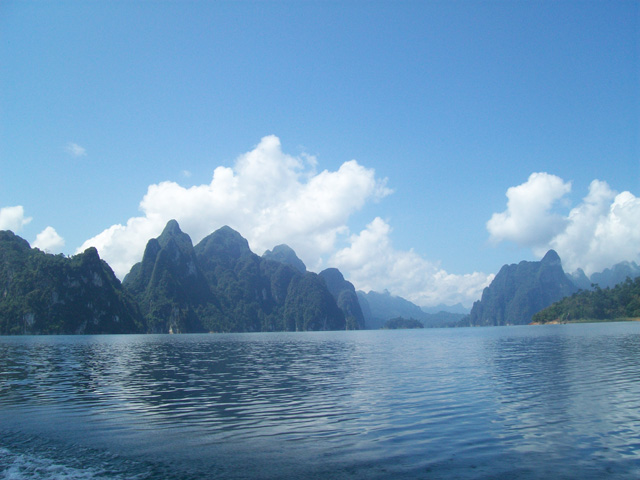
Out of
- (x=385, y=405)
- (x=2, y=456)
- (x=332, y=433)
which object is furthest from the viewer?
(x=385, y=405)

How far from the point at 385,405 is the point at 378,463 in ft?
29.7

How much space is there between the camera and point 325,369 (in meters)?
39.7

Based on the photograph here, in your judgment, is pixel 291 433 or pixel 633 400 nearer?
pixel 291 433

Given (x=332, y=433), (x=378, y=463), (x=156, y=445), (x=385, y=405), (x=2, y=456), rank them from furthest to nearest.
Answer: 1. (x=385, y=405)
2. (x=332, y=433)
3. (x=156, y=445)
4. (x=2, y=456)
5. (x=378, y=463)

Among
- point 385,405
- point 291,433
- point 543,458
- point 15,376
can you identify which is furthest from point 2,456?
point 15,376

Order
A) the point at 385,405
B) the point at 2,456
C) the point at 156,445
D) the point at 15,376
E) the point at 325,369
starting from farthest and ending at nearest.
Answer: the point at 325,369
the point at 15,376
the point at 385,405
the point at 156,445
the point at 2,456

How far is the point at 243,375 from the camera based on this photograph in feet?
116

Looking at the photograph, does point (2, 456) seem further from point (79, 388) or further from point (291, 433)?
point (79, 388)

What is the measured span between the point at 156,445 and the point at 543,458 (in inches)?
493

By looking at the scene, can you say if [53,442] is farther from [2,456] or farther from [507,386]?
[507,386]

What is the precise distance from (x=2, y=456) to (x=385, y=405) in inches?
610

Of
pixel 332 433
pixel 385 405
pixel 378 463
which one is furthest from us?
pixel 385 405

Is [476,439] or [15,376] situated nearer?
[476,439]

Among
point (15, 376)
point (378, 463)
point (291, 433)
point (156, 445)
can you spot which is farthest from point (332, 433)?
point (15, 376)
